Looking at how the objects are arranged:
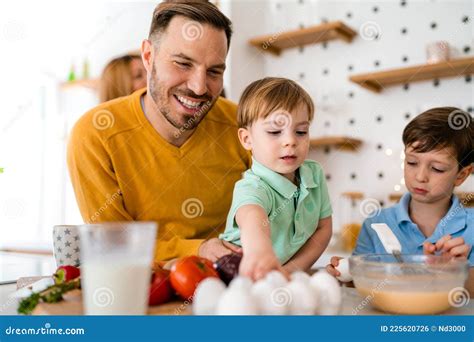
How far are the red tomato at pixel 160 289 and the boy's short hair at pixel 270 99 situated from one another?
1.44 ft

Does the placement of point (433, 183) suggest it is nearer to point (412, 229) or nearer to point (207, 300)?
point (412, 229)

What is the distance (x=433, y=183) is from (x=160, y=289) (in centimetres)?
78

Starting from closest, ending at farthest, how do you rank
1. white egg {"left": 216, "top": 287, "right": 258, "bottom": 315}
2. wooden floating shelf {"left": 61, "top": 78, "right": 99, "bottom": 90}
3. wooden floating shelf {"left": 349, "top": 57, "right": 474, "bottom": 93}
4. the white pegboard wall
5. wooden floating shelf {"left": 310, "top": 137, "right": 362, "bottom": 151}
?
1. white egg {"left": 216, "top": 287, "right": 258, "bottom": 315}
2. wooden floating shelf {"left": 349, "top": 57, "right": 474, "bottom": 93}
3. the white pegboard wall
4. wooden floating shelf {"left": 310, "top": 137, "right": 362, "bottom": 151}
5. wooden floating shelf {"left": 61, "top": 78, "right": 99, "bottom": 90}

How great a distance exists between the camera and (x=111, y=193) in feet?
4.32

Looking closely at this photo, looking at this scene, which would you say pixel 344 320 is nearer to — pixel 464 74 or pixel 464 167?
pixel 464 167

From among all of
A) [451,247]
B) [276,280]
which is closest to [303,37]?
[451,247]

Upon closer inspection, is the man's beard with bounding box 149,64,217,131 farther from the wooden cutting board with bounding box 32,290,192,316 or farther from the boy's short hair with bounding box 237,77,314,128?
the wooden cutting board with bounding box 32,290,192,316

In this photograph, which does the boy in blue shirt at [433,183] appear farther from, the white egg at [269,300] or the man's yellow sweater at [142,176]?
the white egg at [269,300]

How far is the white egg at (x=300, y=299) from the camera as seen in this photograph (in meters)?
0.62

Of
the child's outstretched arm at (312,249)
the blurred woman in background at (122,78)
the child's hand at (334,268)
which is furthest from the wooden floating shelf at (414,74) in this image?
the child's hand at (334,268)

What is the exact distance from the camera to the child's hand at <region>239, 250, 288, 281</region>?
72cm

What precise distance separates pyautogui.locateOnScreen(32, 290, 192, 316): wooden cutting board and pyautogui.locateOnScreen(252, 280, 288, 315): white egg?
0.40 feet

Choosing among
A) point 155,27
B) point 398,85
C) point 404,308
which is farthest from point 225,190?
point 398,85

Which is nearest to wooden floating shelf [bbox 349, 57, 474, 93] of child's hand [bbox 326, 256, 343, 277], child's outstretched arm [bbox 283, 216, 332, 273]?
child's outstretched arm [bbox 283, 216, 332, 273]
